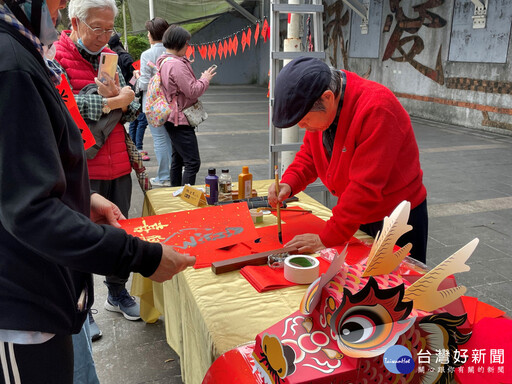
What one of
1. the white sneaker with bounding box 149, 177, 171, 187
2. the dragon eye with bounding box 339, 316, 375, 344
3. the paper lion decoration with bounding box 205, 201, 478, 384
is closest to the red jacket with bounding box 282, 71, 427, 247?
the paper lion decoration with bounding box 205, 201, 478, 384

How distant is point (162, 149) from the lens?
5008 millimetres

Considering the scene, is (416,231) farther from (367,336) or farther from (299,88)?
(367,336)

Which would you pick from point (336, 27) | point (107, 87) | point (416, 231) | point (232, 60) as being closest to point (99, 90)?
point (107, 87)

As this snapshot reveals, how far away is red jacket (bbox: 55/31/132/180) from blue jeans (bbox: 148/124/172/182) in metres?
2.48

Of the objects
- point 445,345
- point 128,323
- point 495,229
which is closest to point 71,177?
point 445,345

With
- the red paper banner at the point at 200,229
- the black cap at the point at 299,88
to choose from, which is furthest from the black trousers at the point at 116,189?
the black cap at the point at 299,88

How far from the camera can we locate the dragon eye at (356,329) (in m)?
0.94

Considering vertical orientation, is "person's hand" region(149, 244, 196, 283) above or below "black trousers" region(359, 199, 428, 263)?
above

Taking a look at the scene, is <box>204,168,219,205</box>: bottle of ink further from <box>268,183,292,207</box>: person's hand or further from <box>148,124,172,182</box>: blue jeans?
<box>148,124,172,182</box>: blue jeans

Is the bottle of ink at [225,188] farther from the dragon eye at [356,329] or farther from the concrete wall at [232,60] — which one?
the concrete wall at [232,60]

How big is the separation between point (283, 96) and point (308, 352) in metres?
→ 0.82

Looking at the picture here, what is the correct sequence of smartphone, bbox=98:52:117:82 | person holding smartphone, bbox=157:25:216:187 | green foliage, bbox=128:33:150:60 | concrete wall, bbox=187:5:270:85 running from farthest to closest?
concrete wall, bbox=187:5:270:85 < green foliage, bbox=128:33:150:60 < person holding smartphone, bbox=157:25:216:187 < smartphone, bbox=98:52:117:82

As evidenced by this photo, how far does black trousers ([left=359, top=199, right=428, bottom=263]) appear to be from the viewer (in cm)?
178

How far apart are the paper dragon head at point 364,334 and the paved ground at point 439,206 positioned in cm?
133
